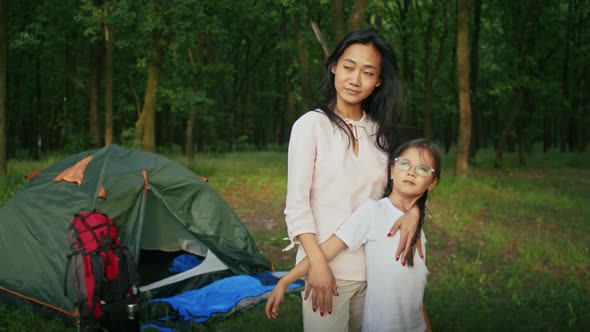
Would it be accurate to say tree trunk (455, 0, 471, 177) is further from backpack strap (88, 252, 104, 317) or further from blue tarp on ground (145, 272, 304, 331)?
backpack strap (88, 252, 104, 317)

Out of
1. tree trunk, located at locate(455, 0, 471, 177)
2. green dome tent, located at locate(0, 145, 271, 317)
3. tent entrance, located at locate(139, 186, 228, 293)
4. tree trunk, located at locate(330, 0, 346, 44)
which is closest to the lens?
green dome tent, located at locate(0, 145, 271, 317)

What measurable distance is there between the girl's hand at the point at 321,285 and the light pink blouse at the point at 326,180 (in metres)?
0.10

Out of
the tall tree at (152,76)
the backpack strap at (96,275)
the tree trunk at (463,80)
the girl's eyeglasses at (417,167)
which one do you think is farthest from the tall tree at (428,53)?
the girl's eyeglasses at (417,167)

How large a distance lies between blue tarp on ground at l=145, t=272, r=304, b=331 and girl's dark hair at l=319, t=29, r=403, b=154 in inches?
137

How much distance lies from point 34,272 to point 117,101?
17.5 metres

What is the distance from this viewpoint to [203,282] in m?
6.00

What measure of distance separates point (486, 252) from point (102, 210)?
4.88 metres

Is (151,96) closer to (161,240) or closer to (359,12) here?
(359,12)

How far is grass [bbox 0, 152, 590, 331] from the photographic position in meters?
4.79

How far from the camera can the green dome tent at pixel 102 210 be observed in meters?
5.20

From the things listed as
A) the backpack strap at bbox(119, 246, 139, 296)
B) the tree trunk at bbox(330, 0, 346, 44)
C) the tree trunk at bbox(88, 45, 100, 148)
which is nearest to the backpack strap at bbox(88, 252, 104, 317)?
the backpack strap at bbox(119, 246, 139, 296)

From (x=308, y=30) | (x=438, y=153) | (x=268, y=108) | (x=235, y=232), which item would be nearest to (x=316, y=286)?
(x=438, y=153)

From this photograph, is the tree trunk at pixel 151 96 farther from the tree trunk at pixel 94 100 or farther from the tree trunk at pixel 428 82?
the tree trunk at pixel 428 82

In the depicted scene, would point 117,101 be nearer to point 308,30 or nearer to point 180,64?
point 180,64
